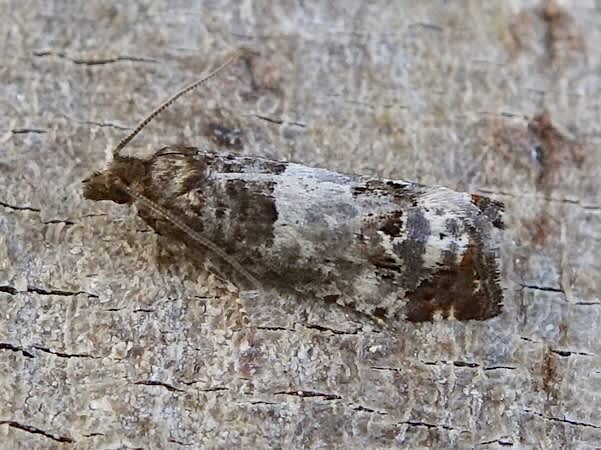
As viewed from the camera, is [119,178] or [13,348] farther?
[119,178]

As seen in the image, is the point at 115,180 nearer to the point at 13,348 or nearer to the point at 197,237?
the point at 197,237

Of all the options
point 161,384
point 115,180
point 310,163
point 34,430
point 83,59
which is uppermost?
point 83,59

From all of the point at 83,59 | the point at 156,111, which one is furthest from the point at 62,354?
the point at 83,59

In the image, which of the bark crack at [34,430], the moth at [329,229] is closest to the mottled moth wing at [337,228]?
the moth at [329,229]

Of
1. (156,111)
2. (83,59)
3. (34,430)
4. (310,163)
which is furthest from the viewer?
(83,59)

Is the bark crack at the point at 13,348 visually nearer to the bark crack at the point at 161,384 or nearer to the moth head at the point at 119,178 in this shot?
the bark crack at the point at 161,384

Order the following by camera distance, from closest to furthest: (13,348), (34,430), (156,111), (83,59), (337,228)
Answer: (34,430), (13,348), (337,228), (156,111), (83,59)

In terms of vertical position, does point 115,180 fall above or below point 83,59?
below

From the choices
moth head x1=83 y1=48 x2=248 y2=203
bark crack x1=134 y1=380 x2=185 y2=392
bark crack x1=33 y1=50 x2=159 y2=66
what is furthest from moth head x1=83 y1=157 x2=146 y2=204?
bark crack x1=134 y1=380 x2=185 y2=392
